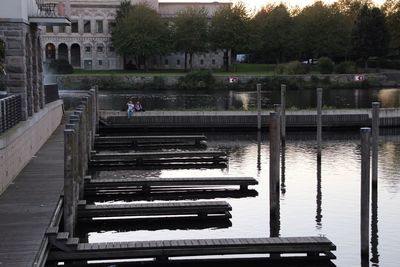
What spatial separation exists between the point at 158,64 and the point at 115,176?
8901 cm

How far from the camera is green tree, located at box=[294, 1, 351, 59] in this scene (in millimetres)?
104812

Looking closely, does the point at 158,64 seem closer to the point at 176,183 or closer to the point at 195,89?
the point at 195,89

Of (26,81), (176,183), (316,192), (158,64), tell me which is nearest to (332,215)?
(316,192)

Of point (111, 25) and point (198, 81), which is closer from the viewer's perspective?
point (198, 81)

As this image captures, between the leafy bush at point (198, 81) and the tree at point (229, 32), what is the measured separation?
16.5m

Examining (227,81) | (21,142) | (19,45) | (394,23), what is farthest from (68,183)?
(394,23)

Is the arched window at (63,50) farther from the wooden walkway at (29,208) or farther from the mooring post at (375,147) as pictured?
the mooring post at (375,147)

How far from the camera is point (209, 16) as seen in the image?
401ft

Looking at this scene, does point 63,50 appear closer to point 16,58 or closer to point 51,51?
point 51,51

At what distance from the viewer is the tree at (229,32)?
351 ft

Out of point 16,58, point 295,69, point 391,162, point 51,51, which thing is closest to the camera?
point 16,58

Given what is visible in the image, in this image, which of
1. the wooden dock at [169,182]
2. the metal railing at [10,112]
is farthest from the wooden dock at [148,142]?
the wooden dock at [169,182]

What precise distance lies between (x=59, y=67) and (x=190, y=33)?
1959 cm

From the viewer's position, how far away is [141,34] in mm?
104250
